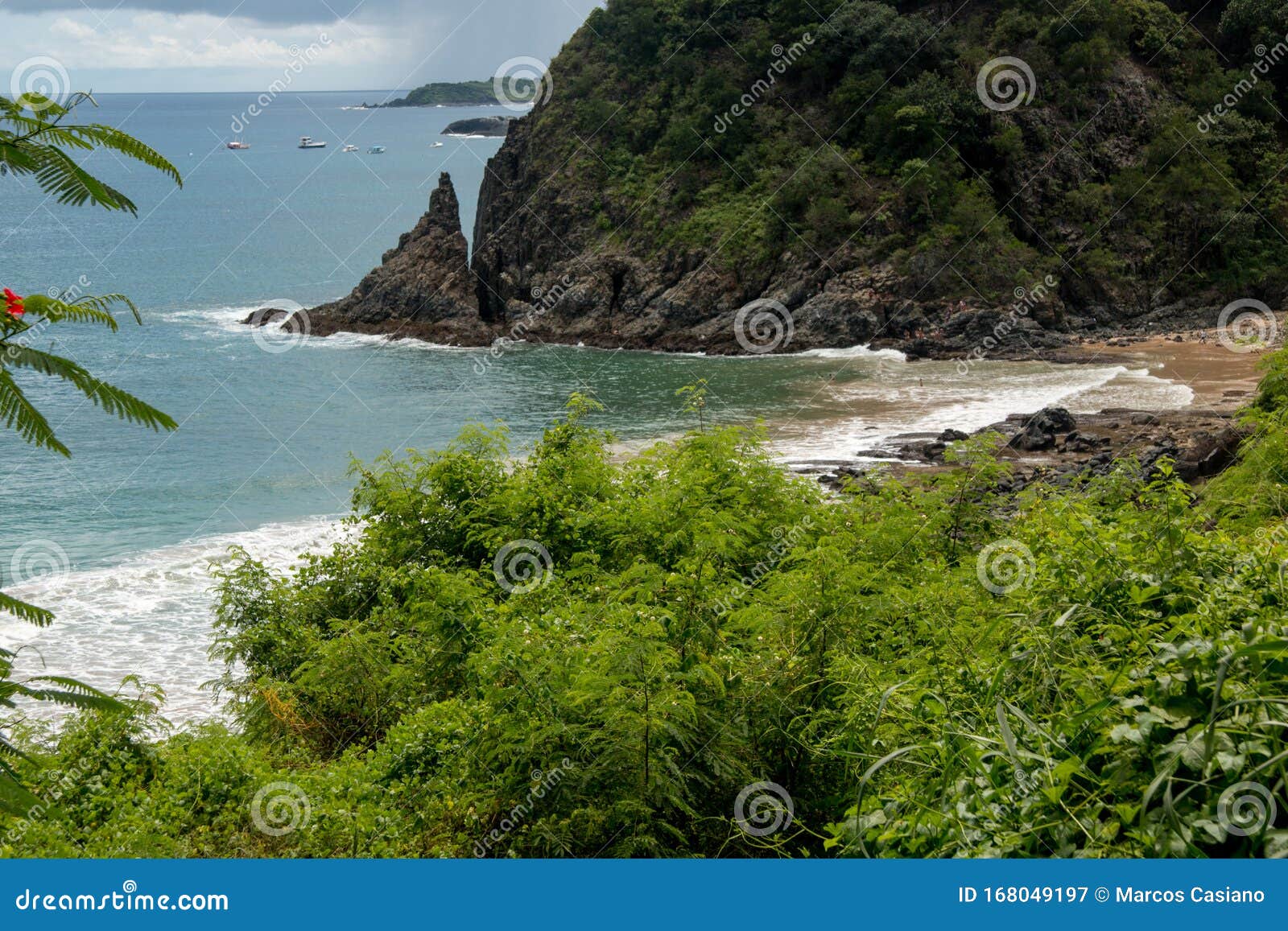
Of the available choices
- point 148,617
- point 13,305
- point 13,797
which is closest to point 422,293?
point 148,617

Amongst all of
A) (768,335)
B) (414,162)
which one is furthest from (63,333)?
(414,162)

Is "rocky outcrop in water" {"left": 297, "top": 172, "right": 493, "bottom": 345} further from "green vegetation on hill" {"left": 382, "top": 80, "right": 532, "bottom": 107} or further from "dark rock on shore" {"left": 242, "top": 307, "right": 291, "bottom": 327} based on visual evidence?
"green vegetation on hill" {"left": 382, "top": 80, "right": 532, "bottom": 107}

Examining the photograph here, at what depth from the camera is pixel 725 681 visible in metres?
6.77

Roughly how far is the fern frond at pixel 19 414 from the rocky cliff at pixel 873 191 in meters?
42.8

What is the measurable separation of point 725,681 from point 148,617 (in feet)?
56.2

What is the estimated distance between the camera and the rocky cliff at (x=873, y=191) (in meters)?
47.3

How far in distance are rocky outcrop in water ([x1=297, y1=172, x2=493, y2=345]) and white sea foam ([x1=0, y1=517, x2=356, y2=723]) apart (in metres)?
27.3

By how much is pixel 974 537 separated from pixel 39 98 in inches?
377

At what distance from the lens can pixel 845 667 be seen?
620 centimetres

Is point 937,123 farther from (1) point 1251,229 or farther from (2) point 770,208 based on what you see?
(1) point 1251,229

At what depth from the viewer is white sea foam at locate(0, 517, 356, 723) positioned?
18000mm

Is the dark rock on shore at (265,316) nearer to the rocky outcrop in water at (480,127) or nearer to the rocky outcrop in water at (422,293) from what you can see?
the rocky outcrop in water at (422,293)

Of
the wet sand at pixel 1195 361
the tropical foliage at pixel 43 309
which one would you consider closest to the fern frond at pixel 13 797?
the tropical foliage at pixel 43 309

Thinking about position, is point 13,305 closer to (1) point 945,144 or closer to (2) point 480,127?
(1) point 945,144
